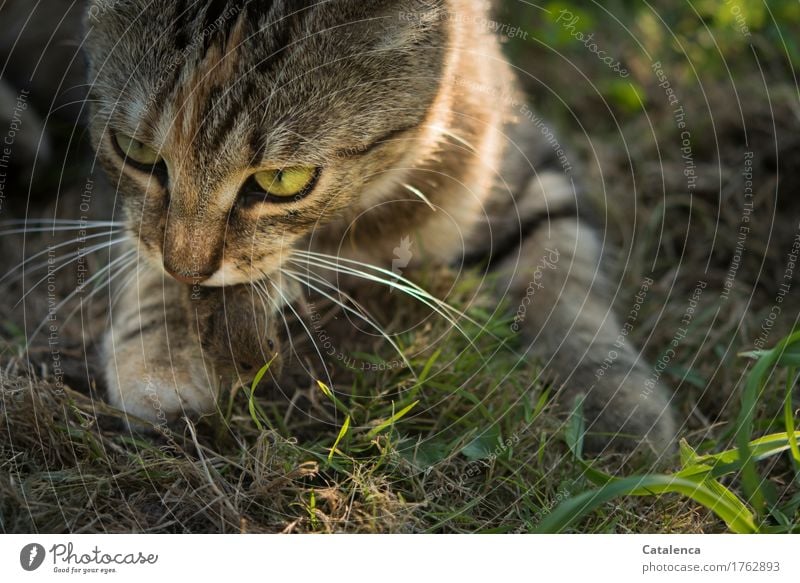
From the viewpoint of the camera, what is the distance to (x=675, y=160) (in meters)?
2.34

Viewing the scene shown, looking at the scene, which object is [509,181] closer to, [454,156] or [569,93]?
[454,156]

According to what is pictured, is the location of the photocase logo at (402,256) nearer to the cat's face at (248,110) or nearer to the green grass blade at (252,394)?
the cat's face at (248,110)

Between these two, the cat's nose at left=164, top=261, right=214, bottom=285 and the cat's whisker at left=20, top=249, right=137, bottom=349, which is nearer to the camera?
the cat's nose at left=164, top=261, right=214, bottom=285
